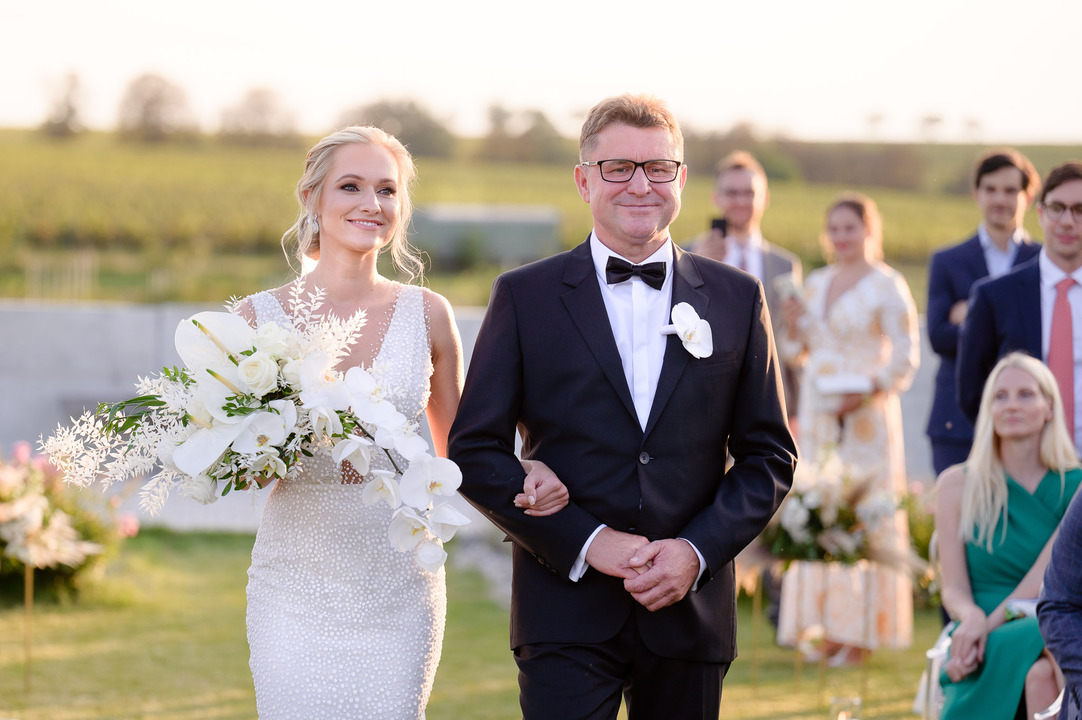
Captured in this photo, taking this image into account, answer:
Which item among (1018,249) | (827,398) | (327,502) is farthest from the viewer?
(827,398)

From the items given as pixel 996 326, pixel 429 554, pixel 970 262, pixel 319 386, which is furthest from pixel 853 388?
pixel 319 386

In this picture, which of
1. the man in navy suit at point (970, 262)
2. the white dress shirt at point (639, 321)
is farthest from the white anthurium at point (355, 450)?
the man in navy suit at point (970, 262)

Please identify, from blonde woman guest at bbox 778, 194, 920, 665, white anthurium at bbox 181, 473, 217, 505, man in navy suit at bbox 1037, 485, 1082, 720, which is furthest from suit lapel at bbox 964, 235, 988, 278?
white anthurium at bbox 181, 473, 217, 505

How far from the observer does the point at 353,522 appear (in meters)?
3.36

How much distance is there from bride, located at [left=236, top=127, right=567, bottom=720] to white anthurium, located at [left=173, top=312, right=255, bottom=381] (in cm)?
47

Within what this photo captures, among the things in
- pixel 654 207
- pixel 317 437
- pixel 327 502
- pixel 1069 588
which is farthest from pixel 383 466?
pixel 1069 588

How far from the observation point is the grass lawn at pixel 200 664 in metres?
5.53

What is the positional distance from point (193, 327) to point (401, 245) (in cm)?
87

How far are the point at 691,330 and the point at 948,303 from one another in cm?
366

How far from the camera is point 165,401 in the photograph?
2852mm

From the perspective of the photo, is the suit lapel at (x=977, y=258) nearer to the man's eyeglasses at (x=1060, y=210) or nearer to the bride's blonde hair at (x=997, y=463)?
the man's eyeglasses at (x=1060, y=210)

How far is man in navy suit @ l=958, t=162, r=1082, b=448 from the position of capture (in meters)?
4.57

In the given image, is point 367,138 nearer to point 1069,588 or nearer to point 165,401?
point 165,401

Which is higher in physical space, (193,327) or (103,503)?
(193,327)
